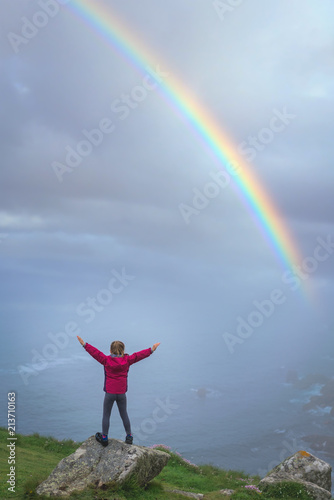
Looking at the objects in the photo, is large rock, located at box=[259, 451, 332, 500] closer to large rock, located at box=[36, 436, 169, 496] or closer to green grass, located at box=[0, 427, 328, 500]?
green grass, located at box=[0, 427, 328, 500]

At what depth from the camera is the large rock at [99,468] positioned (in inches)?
455

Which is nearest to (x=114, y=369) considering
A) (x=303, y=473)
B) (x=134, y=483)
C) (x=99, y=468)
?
(x=99, y=468)

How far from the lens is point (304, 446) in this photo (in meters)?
166

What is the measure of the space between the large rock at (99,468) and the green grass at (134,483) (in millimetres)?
297

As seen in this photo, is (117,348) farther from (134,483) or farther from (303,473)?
(303,473)

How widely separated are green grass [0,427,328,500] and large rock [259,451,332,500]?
603 millimetres

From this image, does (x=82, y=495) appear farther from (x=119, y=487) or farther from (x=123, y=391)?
(x=123, y=391)

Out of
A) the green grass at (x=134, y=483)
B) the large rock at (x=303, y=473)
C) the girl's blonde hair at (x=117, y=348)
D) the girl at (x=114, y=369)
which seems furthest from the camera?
the large rock at (x=303, y=473)

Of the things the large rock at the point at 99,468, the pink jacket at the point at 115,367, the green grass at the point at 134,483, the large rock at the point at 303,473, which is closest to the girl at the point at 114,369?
the pink jacket at the point at 115,367

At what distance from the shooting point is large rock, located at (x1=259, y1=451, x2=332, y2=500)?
14883 millimetres

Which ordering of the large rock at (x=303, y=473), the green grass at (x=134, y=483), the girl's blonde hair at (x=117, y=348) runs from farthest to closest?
the large rock at (x=303, y=473), the girl's blonde hair at (x=117, y=348), the green grass at (x=134, y=483)

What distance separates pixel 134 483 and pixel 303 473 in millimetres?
7661

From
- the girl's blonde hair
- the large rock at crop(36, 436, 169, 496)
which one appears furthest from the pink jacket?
the large rock at crop(36, 436, 169, 496)

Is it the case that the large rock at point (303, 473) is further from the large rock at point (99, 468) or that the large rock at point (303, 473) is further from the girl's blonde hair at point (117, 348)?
the girl's blonde hair at point (117, 348)
